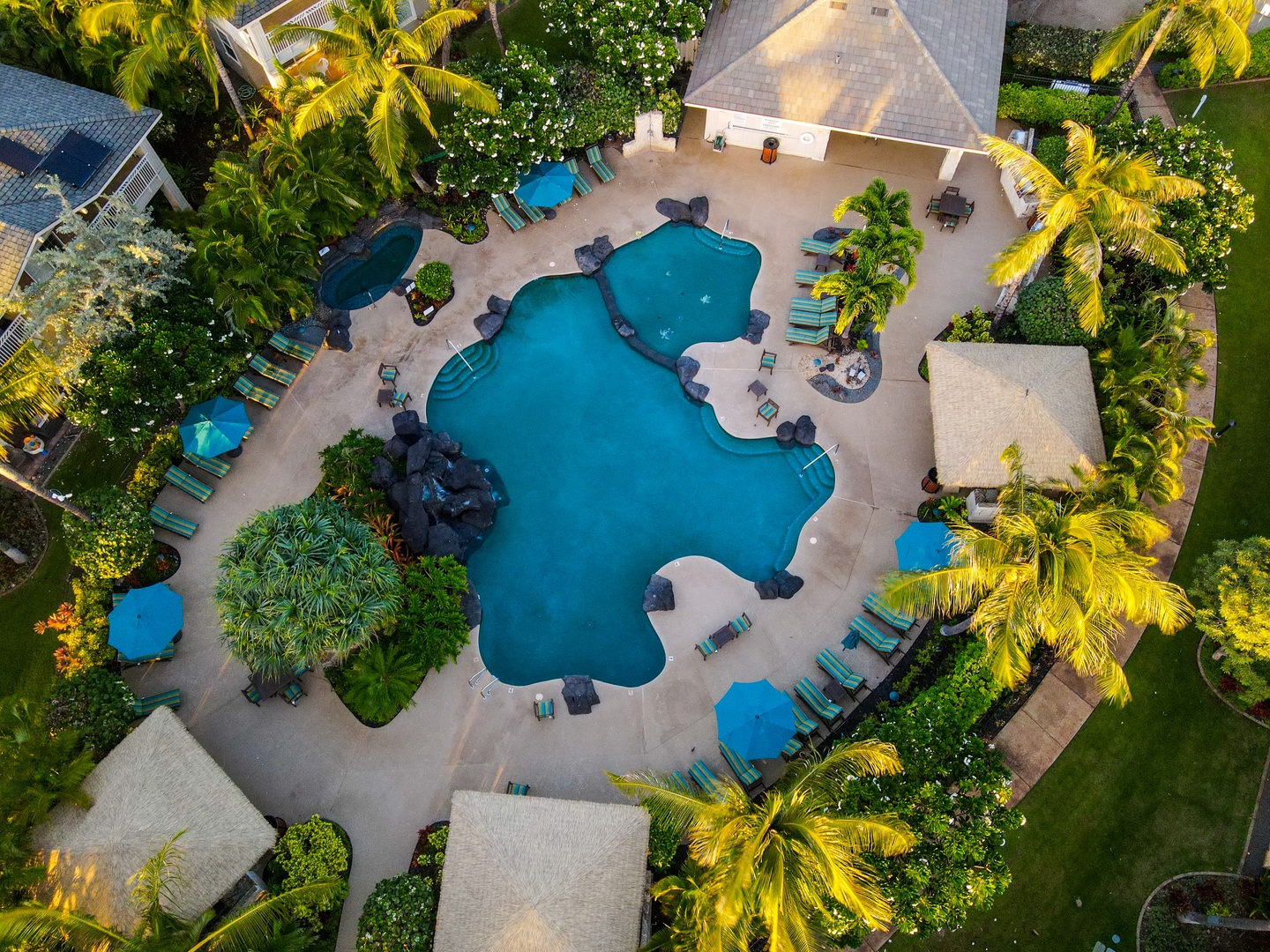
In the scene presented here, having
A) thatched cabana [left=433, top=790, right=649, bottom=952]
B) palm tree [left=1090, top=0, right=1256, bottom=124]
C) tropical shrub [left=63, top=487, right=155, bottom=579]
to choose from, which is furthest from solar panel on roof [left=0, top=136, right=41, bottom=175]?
palm tree [left=1090, top=0, right=1256, bottom=124]

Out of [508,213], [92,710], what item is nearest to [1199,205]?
[508,213]

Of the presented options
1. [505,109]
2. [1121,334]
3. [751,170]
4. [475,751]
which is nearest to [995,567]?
[1121,334]

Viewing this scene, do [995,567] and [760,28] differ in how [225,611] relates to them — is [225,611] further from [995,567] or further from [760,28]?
[760,28]

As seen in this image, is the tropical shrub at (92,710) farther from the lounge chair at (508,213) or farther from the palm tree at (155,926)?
the lounge chair at (508,213)

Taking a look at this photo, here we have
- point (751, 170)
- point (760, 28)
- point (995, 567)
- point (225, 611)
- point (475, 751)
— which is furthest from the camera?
point (751, 170)

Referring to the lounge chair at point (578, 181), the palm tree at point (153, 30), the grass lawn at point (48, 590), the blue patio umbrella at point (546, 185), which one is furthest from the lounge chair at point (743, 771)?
the palm tree at point (153, 30)

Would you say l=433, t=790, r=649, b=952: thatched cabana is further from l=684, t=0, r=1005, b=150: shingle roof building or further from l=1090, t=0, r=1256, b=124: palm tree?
l=1090, t=0, r=1256, b=124: palm tree
